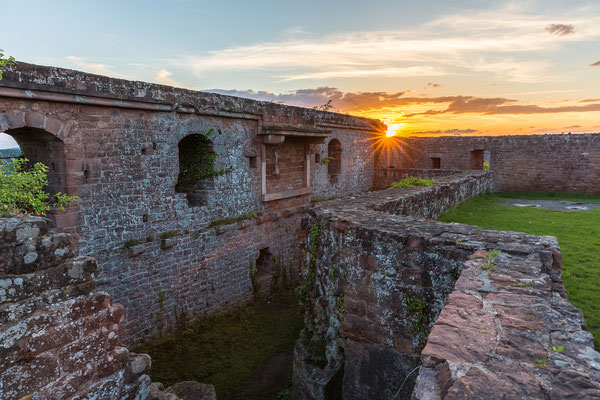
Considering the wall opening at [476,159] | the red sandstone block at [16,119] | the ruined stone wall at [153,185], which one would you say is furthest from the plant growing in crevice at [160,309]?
the wall opening at [476,159]

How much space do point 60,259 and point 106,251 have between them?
15.4 ft

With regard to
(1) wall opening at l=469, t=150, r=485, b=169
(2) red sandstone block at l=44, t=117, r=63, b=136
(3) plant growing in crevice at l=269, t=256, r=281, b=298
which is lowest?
(3) plant growing in crevice at l=269, t=256, r=281, b=298

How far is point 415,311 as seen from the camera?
419 cm

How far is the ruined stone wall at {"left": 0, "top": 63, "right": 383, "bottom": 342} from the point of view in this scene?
633 centimetres

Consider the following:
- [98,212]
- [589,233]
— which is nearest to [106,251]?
[98,212]

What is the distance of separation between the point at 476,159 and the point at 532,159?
2982 millimetres

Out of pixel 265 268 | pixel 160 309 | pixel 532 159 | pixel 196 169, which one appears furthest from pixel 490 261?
pixel 532 159

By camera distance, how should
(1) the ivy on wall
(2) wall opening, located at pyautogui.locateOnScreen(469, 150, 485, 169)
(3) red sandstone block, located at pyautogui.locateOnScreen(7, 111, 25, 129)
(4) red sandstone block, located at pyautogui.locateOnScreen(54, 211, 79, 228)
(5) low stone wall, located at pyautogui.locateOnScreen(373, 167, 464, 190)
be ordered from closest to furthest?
(3) red sandstone block, located at pyautogui.locateOnScreen(7, 111, 25, 129)
(4) red sandstone block, located at pyautogui.locateOnScreen(54, 211, 79, 228)
(1) the ivy on wall
(5) low stone wall, located at pyautogui.locateOnScreen(373, 167, 464, 190)
(2) wall opening, located at pyautogui.locateOnScreen(469, 150, 485, 169)

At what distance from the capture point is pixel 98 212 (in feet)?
22.5

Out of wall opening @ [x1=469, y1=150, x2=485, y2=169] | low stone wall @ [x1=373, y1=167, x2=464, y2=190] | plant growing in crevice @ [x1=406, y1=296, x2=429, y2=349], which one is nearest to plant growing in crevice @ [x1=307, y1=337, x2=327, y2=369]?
plant growing in crevice @ [x1=406, y1=296, x2=429, y2=349]

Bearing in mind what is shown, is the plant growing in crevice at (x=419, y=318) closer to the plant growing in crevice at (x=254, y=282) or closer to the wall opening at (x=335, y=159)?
the plant growing in crevice at (x=254, y=282)

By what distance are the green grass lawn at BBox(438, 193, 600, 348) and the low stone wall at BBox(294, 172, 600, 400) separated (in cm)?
185

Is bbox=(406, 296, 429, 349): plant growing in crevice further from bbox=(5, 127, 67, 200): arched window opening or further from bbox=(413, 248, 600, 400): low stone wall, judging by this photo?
bbox=(5, 127, 67, 200): arched window opening

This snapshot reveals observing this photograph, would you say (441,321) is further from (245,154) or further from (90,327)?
(245,154)
